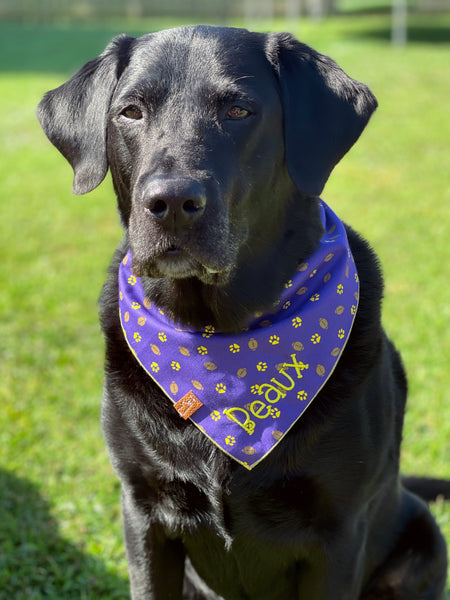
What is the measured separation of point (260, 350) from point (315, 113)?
0.72 meters

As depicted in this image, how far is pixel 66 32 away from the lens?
2564 cm

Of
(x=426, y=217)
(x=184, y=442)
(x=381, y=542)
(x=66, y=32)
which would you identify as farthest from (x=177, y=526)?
(x=66, y=32)

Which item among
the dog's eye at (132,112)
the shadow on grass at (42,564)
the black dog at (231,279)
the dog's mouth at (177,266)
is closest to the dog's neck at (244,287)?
the black dog at (231,279)

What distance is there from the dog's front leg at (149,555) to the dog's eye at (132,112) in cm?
112

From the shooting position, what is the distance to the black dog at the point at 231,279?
2.14m

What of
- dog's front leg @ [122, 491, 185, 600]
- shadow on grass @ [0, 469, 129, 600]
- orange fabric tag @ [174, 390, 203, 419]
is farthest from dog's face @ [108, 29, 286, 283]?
shadow on grass @ [0, 469, 129, 600]

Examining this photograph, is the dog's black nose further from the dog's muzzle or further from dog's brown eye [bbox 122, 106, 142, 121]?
dog's brown eye [bbox 122, 106, 142, 121]

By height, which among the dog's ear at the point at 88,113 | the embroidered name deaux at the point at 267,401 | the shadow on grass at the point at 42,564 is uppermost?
the dog's ear at the point at 88,113

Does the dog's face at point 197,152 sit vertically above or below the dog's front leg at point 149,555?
above

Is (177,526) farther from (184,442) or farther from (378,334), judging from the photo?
(378,334)

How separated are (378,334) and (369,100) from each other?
2.35 ft

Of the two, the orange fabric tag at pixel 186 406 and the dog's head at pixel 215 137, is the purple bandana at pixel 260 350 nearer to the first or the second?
the orange fabric tag at pixel 186 406

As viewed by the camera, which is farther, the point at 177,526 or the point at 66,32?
the point at 66,32

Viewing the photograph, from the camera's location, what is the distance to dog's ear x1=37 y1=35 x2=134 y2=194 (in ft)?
7.82
